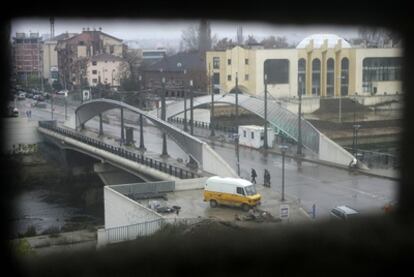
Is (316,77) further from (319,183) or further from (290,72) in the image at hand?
(319,183)

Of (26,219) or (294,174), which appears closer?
(294,174)

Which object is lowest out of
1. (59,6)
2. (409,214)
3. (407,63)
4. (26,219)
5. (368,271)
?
(26,219)

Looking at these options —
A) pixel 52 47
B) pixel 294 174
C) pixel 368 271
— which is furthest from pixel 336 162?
pixel 52 47

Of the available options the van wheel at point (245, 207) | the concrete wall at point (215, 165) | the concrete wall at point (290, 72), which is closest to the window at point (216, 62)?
the concrete wall at point (290, 72)

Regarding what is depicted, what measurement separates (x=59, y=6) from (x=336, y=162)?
6894 millimetres

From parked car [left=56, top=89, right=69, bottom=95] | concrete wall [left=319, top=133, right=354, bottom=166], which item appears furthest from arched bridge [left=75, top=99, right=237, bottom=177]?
parked car [left=56, top=89, right=69, bottom=95]

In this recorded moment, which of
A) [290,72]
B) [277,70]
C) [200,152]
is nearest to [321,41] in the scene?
[290,72]

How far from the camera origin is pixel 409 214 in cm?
182

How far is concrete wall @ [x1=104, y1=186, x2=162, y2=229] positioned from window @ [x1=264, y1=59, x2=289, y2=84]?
30.7 ft

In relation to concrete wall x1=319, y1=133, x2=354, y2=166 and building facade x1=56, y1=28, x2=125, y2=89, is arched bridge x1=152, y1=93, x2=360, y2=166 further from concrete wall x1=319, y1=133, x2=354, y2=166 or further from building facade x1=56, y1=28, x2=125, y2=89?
building facade x1=56, y1=28, x2=125, y2=89

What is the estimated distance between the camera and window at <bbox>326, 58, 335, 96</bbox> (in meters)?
15.9

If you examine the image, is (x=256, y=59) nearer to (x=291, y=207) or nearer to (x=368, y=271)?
(x=291, y=207)

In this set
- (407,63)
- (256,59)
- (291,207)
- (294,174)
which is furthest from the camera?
(256,59)

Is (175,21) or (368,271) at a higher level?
(175,21)
